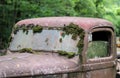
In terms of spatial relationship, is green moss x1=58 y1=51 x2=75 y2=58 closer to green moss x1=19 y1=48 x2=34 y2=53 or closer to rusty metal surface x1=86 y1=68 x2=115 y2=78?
rusty metal surface x1=86 y1=68 x2=115 y2=78

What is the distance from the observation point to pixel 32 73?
454 cm

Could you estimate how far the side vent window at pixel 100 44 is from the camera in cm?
532

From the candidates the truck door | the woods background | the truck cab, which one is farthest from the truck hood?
the woods background

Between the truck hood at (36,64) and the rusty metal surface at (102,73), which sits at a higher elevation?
the truck hood at (36,64)

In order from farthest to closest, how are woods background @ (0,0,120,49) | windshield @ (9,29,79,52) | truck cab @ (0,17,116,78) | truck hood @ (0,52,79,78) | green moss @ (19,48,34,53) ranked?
woods background @ (0,0,120,49), green moss @ (19,48,34,53), windshield @ (9,29,79,52), truck cab @ (0,17,116,78), truck hood @ (0,52,79,78)

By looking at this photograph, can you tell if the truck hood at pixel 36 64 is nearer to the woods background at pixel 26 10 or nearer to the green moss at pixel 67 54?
the green moss at pixel 67 54

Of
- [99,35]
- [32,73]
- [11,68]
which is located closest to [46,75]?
[32,73]

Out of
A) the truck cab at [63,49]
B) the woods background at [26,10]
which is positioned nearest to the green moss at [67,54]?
the truck cab at [63,49]

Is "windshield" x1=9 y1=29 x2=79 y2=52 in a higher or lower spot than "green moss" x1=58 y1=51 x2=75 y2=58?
higher

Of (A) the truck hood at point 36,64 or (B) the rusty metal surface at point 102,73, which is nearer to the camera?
(A) the truck hood at point 36,64

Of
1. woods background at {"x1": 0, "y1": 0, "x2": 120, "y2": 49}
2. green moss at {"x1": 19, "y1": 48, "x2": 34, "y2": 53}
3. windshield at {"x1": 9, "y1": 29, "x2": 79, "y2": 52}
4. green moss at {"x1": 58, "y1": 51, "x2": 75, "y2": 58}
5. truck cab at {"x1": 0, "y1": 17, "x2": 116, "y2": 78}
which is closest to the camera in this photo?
truck cab at {"x1": 0, "y1": 17, "x2": 116, "y2": 78}

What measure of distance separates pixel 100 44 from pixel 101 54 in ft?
0.51

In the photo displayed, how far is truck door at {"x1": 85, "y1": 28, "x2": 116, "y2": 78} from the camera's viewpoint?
520cm

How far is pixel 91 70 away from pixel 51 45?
2.24 feet
